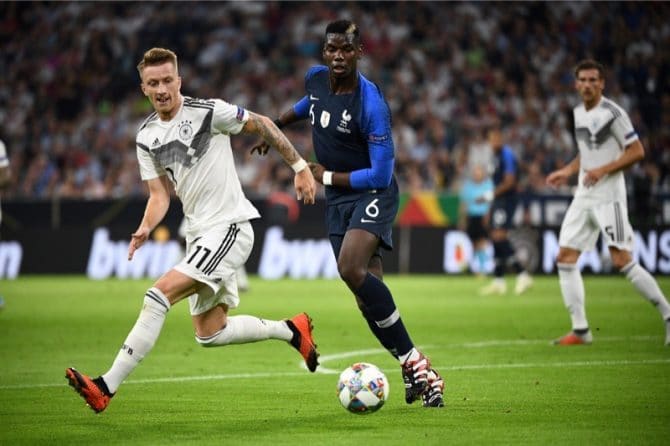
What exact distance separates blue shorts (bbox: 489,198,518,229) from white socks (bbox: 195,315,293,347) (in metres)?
11.4

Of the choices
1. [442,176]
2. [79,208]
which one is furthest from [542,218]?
[79,208]

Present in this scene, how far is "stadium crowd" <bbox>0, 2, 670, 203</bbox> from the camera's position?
1030 inches

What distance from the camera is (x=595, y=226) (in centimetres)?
1198

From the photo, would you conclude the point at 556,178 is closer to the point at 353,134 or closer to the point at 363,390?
the point at 353,134

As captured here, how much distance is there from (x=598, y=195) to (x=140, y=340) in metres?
5.77

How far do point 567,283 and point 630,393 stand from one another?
11.4 ft

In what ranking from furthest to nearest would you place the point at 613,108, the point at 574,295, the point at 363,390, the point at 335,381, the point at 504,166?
1. the point at 504,166
2. the point at 574,295
3. the point at 613,108
4. the point at 335,381
5. the point at 363,390

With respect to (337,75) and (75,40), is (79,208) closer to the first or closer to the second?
(75,40)

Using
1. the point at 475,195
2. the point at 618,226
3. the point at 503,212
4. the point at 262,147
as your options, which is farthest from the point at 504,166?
the point at 262,147

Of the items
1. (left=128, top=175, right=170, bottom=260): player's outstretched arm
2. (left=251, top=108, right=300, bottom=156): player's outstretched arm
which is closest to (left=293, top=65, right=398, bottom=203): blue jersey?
(left=251, top=108, right=300, bottom=156): player's outstretched arm

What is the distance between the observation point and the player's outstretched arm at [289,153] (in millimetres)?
7957

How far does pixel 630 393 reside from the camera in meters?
8.58

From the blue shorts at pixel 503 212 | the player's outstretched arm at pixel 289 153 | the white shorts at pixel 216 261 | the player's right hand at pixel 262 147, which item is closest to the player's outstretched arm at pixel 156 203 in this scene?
the white shorts at pixel 216 261

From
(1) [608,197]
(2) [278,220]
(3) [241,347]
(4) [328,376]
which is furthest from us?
(2) [278,220]
